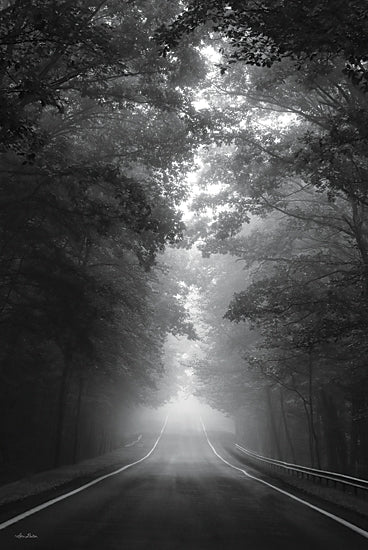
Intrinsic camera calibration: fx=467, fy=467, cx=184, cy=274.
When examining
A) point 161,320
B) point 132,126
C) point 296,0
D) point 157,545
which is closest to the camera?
point 296,0

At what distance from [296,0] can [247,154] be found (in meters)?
9.53

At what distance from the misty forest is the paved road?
4839 millimetres

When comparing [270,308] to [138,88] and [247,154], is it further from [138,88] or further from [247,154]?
[138,88]

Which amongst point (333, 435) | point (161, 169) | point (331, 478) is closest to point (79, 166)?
point (161, 169)

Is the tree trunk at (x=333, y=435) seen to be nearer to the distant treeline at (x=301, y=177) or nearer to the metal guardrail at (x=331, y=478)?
the distant treeline at (x=301, y=177)

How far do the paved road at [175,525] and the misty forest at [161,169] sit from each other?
190 inches

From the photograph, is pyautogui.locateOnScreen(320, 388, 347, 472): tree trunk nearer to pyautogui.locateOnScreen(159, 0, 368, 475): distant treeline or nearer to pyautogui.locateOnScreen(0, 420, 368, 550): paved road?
pyautogui.locateOnScreen(159, 0, 368, 475): distant treeline

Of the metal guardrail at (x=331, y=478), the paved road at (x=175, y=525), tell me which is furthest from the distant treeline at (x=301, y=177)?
the paved road at (x=175, y=525)

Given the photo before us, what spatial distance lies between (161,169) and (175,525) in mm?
10973

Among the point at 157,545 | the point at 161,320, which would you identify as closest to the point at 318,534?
the point at 157,545

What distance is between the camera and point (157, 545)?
22.1 feet

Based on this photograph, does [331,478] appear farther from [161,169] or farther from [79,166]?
[79,166]

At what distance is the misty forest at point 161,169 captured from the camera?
7359 mm

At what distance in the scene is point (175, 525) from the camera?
328 inches
